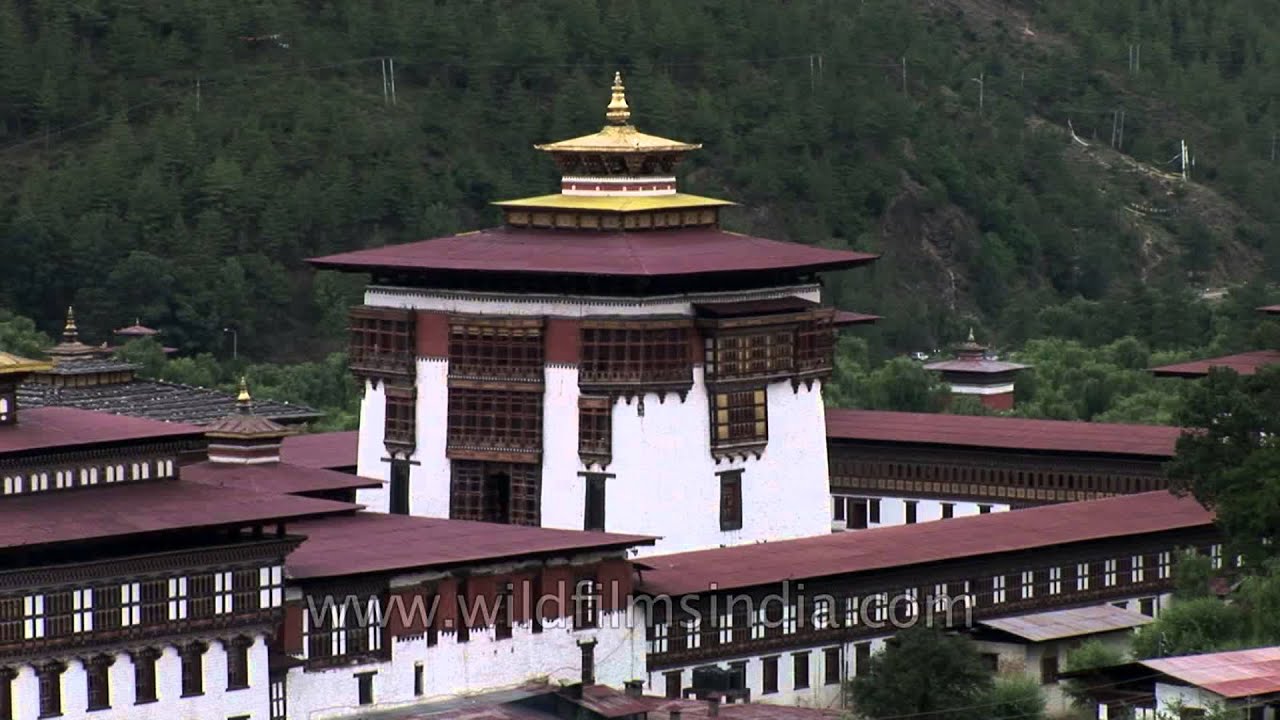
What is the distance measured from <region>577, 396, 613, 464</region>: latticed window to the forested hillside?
57262 mm

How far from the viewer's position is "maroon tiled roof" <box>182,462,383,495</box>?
88.8 m

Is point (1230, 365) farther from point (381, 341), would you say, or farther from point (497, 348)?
point (381, 341)

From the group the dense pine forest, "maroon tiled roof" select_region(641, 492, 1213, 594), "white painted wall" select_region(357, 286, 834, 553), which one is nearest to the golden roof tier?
"white painted wall" select_region(357, 286, 834, 553)

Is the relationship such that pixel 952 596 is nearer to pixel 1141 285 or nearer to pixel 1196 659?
pixel 1196 659

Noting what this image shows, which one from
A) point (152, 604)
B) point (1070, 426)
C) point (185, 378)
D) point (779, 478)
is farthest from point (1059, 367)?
point (152, 604)

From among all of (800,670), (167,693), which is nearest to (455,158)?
(800,670)

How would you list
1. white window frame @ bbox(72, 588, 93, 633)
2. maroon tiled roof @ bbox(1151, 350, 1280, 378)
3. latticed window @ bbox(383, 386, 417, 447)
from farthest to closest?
maroon tiled roof @ bbox(1151, 350, 1280, 378) → latticed window @ bbox(383, 386, 417, 447) → white window frame @ bbox(72, 588, 93, 633)

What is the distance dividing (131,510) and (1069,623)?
2186 cm

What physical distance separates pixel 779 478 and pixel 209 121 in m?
71.2

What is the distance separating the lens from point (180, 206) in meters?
160

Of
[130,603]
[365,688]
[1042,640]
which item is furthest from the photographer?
[1042,640]

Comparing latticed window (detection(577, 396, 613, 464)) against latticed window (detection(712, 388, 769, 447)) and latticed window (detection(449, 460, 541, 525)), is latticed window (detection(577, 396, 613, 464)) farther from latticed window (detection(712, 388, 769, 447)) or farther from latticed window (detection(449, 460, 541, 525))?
latticed window (detection(712, 388, 769, 447))

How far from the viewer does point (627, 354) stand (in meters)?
95.6

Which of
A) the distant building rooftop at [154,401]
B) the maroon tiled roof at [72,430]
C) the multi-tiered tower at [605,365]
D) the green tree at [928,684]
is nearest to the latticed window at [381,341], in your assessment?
the multi-tiered tower at [605,365]
